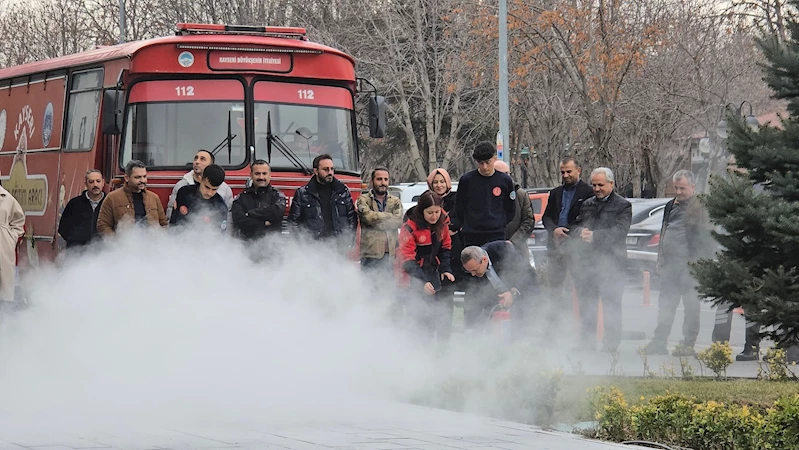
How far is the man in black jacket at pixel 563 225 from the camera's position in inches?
501

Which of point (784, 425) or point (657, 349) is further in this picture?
point (657, 349)

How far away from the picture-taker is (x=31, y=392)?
9.33 metres

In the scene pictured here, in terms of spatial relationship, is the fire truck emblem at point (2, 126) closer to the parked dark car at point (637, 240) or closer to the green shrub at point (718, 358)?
the parked dark car at point (637, 240)

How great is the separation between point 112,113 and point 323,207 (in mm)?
3282

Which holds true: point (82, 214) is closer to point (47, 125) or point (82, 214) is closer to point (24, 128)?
point (47, 125)

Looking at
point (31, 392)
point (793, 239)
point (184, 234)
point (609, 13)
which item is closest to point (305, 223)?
point (184, 234)

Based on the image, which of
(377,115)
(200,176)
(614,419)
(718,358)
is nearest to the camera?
(614,419)

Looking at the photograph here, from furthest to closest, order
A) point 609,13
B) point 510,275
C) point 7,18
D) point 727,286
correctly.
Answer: point 7,18, point 609,13, point 510,275, point 727,286

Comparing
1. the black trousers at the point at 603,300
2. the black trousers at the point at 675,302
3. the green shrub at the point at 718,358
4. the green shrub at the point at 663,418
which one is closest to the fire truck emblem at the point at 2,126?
the black trousers at the point at 603,300

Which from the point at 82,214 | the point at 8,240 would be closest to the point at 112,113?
the point at 82,214

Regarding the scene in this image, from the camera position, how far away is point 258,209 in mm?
12344

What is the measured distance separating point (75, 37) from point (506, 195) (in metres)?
34.5

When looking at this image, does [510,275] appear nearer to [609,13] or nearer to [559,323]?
[559,323]

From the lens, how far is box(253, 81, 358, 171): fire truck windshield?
15.1 m
